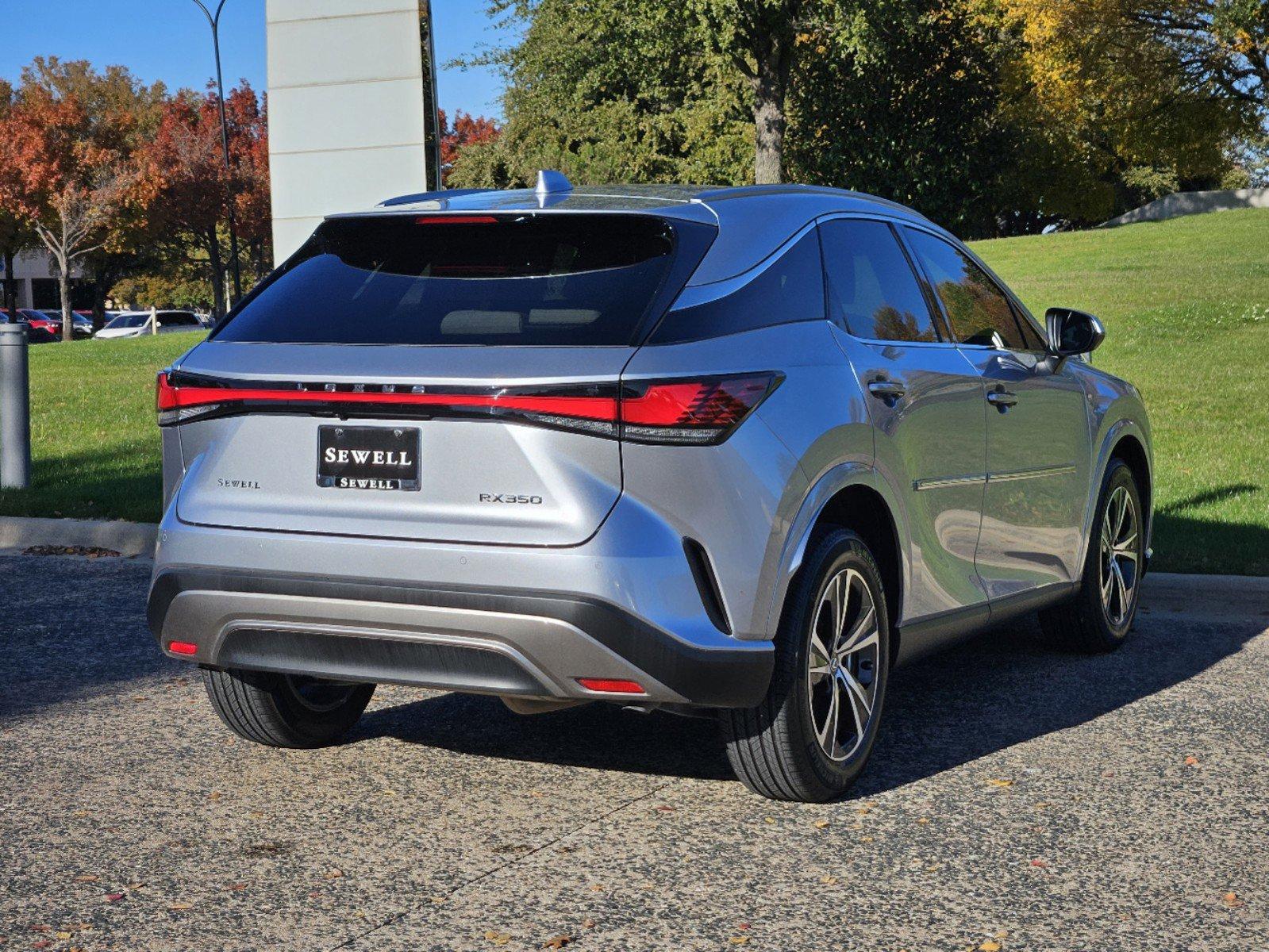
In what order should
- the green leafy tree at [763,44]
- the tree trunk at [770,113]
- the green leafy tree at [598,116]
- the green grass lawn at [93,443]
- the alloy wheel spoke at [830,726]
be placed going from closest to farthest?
the alloy wheel spoke at [830,726]
the green grass lawn at [93,443]
the green leafy tree at [763,44]
the tree trunk at [770,113]
the green leafy tree at [598,116]

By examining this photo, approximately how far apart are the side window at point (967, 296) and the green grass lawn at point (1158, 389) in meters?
2.69

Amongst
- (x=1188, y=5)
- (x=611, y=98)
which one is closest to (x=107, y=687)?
(x=611, y=98)

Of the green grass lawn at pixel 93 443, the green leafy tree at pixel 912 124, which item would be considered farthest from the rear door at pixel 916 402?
the green leafy tree at pixel 912 124

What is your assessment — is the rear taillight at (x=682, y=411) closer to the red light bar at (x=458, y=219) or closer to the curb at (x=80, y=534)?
the red light bar at (x=458, y=219)

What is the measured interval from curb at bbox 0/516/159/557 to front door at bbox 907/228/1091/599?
528cm

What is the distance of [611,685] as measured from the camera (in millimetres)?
4012

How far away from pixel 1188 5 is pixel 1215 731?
48465 millimetres

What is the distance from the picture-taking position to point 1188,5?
48.9 m

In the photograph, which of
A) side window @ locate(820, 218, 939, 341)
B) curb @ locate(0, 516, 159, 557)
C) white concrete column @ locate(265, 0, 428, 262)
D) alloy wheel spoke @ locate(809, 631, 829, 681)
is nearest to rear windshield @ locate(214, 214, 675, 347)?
side window @ locate(820, 218, 939, 341)

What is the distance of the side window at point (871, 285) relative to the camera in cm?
498

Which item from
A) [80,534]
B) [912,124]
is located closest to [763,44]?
[912,124]

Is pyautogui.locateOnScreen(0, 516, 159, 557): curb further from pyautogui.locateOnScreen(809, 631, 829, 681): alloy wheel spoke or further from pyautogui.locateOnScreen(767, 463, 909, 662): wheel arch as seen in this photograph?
pyautogui.locateOnScreen(809, 631, 829, 681): alloy wheel spoke

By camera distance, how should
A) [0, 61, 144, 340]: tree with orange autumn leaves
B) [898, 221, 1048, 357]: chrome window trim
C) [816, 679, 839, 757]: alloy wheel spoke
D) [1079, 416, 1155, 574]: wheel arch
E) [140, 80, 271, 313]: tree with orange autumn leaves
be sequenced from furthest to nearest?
[140, 80, 271, 313]: tree with orange autumn leaves → [0, 61, 144, 340]: tree with orange autumn leaves → [1079, 416, 1155, 574]: wheel arch → [898, 221, 1048, 357]: chrome window trim → [816, 679, 839, 757]: alloy wheel spoke

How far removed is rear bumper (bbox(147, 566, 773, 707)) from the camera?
12.9ft
